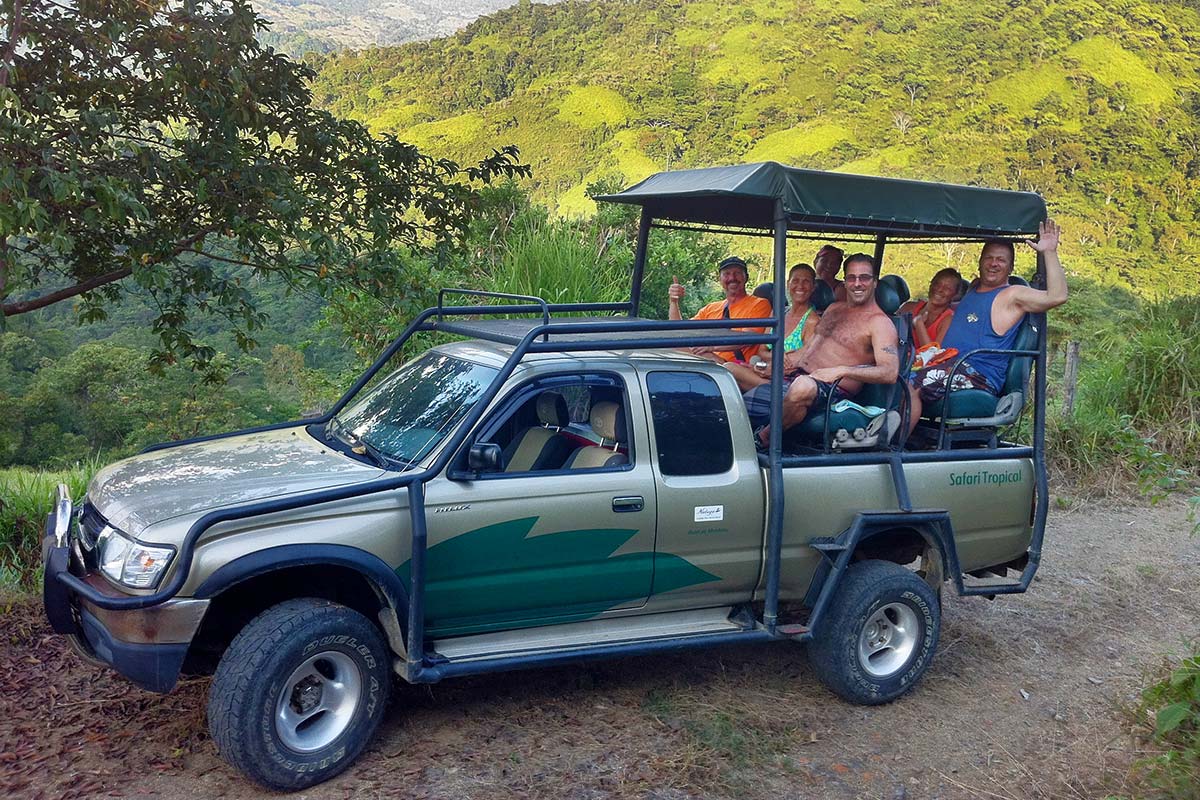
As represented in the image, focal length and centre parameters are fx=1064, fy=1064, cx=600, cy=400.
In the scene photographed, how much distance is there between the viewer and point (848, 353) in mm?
5844

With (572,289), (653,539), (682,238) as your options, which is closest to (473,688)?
(653,539)

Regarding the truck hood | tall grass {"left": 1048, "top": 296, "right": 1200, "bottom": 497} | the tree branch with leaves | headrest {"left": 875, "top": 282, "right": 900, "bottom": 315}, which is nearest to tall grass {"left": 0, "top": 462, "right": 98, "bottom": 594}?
the tree branch with leaves

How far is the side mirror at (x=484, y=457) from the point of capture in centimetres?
436

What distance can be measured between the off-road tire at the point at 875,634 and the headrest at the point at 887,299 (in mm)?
1433

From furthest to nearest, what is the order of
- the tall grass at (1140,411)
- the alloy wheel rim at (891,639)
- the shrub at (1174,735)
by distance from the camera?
the tall grass at (1140,411) → the alloy wheel rim at (891,639) → the shrub at (1174,735)

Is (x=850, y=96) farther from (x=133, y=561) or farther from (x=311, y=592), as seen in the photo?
(x=133, y=561)

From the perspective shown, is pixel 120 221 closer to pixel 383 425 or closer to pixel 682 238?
pixel 383 425

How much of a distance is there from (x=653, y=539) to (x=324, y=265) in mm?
2601

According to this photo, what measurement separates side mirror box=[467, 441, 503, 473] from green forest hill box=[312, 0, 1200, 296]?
120ft

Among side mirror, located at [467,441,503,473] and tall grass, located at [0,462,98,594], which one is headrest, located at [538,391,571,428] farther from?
tall grass, located at [0,462,98,594]

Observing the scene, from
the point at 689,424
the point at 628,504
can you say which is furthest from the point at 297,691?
the point at 689,424

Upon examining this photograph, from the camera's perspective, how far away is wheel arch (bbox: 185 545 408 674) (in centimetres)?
412

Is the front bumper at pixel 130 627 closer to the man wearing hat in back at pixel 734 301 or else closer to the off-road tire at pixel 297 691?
the off-road tire at pixel 297 691

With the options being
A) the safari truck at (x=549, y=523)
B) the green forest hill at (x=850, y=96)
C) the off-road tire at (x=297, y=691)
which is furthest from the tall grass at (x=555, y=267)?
the green forest hill at (x=850, y=96)
